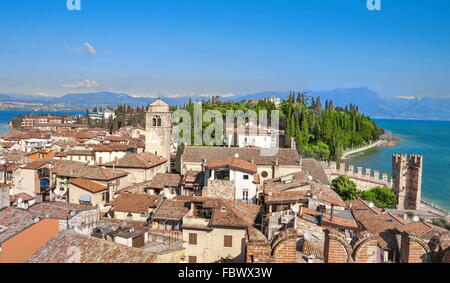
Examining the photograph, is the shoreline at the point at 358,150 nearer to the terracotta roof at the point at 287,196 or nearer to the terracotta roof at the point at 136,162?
→ the terracotta roof at the point at 136,162

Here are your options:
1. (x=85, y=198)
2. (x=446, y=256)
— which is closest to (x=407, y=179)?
(x=85, y=198)

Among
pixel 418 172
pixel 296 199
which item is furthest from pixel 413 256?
pixel 418 172

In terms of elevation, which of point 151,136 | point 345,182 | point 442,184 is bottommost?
point 442,184

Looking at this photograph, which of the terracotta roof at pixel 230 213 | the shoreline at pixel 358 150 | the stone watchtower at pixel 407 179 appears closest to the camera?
the terracotta roof at pixel 230 213

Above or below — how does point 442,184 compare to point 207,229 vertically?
below

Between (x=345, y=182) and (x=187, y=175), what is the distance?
32.0ft

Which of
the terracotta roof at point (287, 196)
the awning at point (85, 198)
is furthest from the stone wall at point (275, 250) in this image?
the awning at point (85, 198)

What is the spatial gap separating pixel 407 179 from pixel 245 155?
39.2ft

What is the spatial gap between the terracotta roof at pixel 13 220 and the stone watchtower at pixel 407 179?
2313 cm

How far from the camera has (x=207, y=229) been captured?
1098 centimetres

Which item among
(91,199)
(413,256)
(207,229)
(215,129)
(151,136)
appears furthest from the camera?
(215,129)

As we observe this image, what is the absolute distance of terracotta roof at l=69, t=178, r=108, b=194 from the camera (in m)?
18.4

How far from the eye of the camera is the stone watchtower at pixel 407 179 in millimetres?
25359
